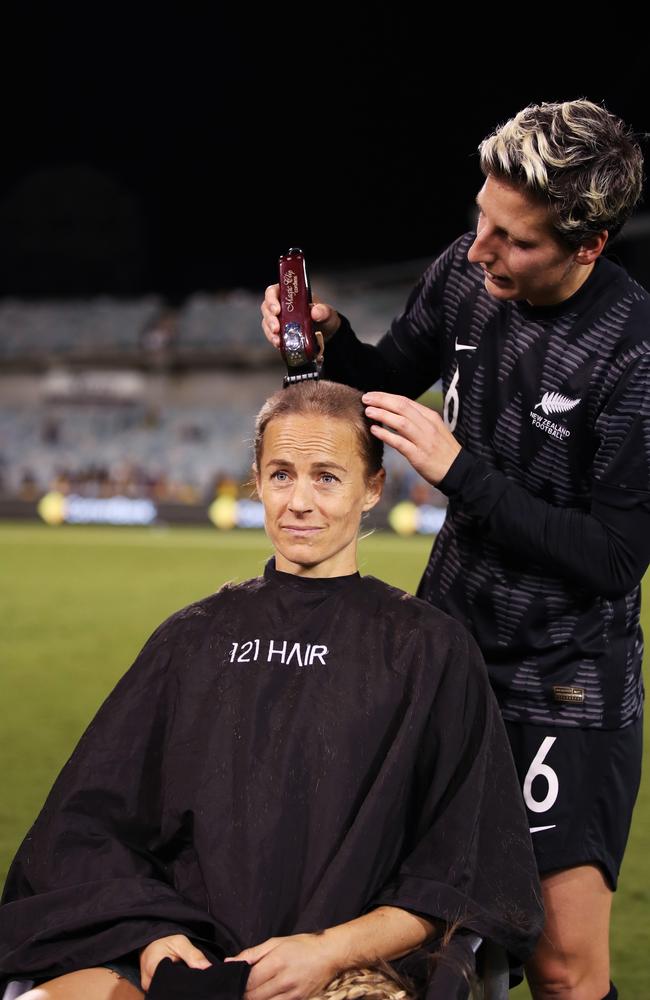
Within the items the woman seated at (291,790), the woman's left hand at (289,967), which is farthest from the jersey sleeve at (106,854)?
the woman's left hand at (289,967)

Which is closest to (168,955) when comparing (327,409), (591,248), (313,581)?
(313,581)

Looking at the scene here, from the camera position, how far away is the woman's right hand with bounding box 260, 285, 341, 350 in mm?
2109

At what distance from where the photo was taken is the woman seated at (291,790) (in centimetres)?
167

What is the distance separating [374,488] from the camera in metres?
2.06

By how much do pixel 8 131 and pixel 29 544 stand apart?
23862mm

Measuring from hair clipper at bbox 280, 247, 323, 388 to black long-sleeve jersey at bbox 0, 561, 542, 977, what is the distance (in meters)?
0.41

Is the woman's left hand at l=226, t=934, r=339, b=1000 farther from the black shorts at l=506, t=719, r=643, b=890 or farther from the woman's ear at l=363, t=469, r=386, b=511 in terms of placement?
the woman's ear at l=363, t=469, r=386, b=511

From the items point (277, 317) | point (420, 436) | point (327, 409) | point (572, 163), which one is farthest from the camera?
point (277, 317)

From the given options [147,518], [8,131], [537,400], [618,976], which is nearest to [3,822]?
[618,976]

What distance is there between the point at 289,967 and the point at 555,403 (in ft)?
3.26

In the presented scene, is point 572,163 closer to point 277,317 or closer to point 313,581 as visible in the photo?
point 277,317

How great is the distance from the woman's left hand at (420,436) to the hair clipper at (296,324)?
0.20 m

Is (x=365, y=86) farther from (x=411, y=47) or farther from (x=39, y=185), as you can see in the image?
(x=39, y=185)

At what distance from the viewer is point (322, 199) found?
1351 inches
